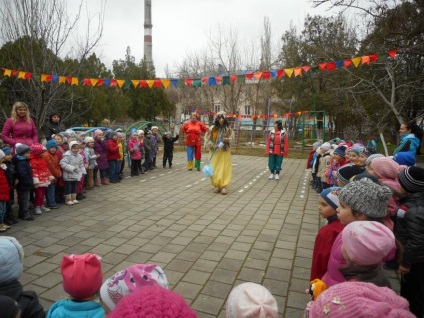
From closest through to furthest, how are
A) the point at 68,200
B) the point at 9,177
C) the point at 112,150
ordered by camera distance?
the point at 9,177 → the point at 68,200 → the point at 112,150

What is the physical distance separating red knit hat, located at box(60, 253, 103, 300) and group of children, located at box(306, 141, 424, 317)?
1286mm

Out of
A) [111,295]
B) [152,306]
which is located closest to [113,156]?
[111,295]

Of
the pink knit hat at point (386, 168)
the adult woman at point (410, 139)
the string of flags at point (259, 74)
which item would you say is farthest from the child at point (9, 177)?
the adult woman at point (410, 139)

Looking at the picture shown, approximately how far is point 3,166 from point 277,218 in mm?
4640

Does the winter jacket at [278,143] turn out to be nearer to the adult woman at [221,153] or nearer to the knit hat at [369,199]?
the adult woman at [221,153]

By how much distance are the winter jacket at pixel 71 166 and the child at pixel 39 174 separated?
469 mm

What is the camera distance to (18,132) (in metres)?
6.25

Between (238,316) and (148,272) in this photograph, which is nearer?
(238,316)

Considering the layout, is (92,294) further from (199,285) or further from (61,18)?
(61,18)

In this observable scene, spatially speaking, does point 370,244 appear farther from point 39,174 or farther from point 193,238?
point 39,174

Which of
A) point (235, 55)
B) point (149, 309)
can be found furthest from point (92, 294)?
point (235, 55)

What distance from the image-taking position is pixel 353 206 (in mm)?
2439

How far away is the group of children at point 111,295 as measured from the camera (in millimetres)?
1158

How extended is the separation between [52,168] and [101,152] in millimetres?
2030
